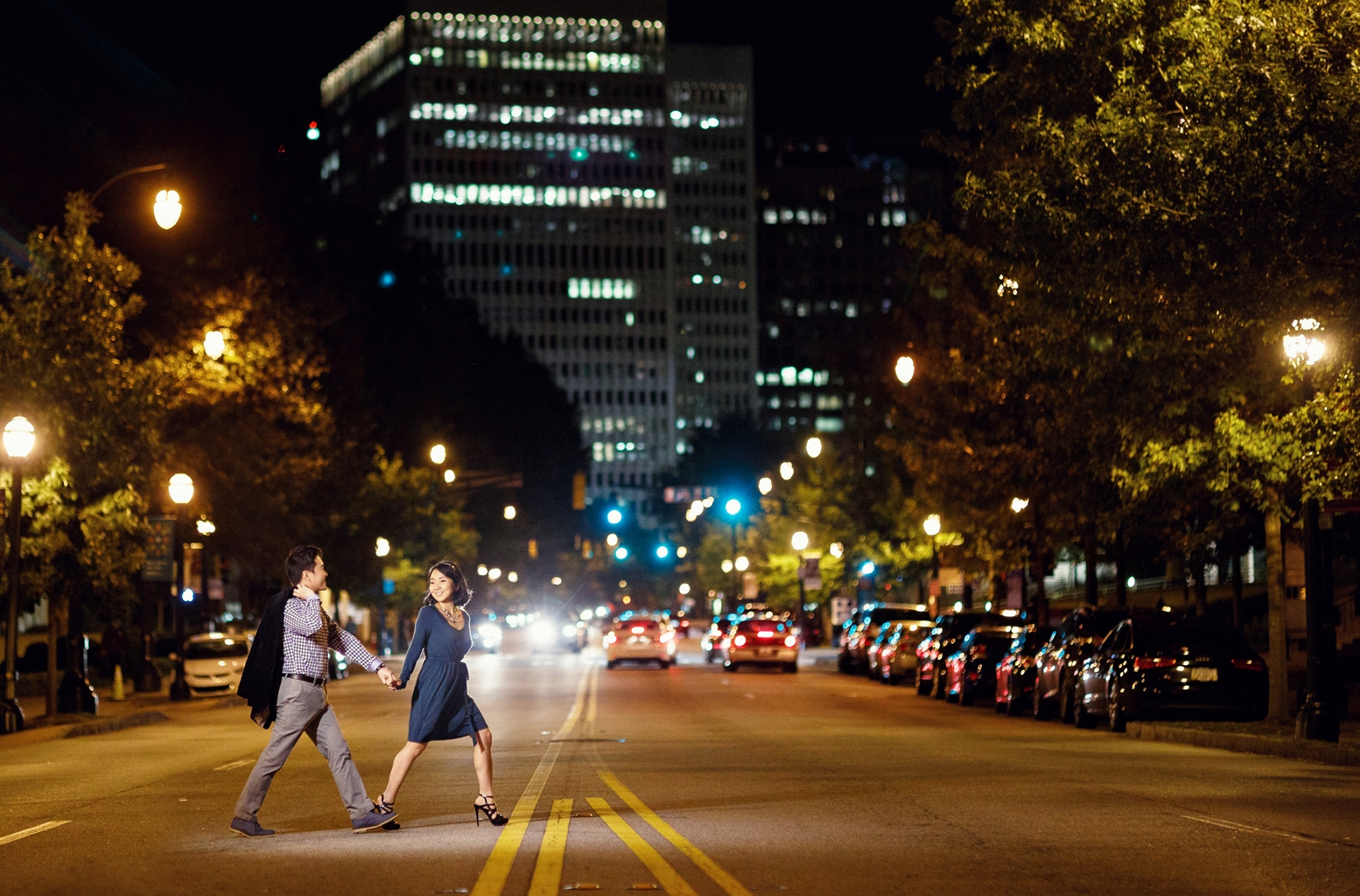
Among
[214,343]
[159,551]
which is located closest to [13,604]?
[159,551]

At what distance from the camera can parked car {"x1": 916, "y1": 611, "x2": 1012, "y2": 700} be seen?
116 feet

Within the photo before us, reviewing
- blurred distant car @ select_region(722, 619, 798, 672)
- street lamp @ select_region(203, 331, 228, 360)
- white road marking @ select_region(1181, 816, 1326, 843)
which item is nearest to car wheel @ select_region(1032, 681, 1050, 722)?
white road marking @ select_region(1181, 816, 1326, 843)

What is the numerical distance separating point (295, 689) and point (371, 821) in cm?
106

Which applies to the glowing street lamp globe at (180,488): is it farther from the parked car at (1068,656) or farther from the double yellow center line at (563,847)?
the double yellow center line at (563,847)

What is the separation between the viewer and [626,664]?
182ft

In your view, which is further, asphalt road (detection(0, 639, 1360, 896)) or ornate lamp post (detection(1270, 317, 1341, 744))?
ornate lamp post (detection(1270, 317, 1341, 744))

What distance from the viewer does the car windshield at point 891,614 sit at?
45.0m

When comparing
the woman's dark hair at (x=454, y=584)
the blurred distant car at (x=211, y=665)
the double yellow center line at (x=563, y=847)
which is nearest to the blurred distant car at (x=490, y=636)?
the blurred distant car at (x=211, y=665)

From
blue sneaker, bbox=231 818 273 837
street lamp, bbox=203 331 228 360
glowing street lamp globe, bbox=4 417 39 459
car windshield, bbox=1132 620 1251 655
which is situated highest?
street lamp, bbox=203 331 228 360

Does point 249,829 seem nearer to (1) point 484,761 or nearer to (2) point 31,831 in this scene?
(1) point 484,761

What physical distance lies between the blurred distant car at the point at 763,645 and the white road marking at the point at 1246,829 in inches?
1376

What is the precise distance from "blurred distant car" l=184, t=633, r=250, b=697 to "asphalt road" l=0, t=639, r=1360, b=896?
50.2 feet

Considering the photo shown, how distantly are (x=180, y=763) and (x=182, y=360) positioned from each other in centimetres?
1815

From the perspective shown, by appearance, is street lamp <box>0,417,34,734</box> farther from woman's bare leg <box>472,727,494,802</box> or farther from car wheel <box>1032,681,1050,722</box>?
car wheel <box>1032,681,1050,722</box>
